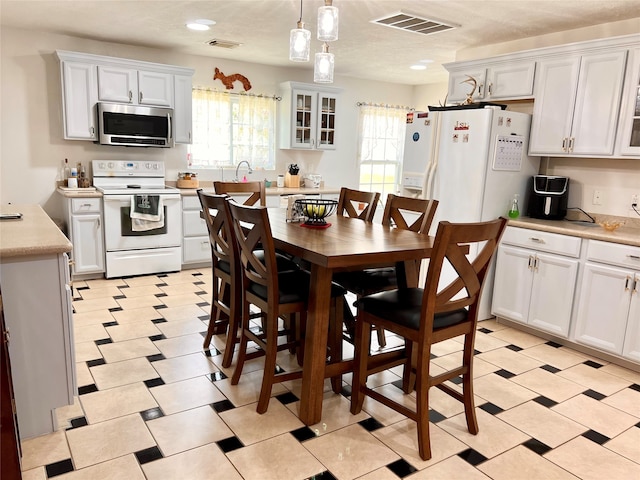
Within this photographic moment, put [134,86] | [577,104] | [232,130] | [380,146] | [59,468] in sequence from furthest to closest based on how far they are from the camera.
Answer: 1. [380,146]
2. [232,130]
3. [134,86]
4. [577,104]
5. [59,468]

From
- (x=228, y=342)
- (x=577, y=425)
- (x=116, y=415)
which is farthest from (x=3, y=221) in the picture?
(x=577, y=425)

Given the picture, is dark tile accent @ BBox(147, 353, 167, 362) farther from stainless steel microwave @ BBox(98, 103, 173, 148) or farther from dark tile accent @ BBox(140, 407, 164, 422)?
stainless steel microwave @ BBox(98, 103, 173, 148)

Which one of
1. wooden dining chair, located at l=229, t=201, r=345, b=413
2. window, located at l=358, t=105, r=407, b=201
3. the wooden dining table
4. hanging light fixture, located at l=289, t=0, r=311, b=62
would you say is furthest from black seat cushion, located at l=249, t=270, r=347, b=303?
window, located at l=358, t=105, r=407, b=201

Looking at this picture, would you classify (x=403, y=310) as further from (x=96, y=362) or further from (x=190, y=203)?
(x=190, y=203)

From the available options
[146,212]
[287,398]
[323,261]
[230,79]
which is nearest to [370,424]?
[287,398]

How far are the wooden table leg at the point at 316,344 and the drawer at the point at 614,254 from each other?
6.56 ft

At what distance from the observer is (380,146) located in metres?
6.97

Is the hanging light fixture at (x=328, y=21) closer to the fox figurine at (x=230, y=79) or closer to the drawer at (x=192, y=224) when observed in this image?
the drawer at (x=192, y=224)

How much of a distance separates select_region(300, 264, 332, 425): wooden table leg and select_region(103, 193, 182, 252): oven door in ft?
9.80

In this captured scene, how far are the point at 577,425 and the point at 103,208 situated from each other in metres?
4.13

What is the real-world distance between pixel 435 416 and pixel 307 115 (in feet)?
14.3

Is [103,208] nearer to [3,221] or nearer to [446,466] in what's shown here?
[3,221]

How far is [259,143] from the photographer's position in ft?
19.5

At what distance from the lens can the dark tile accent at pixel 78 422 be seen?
2227 mm
